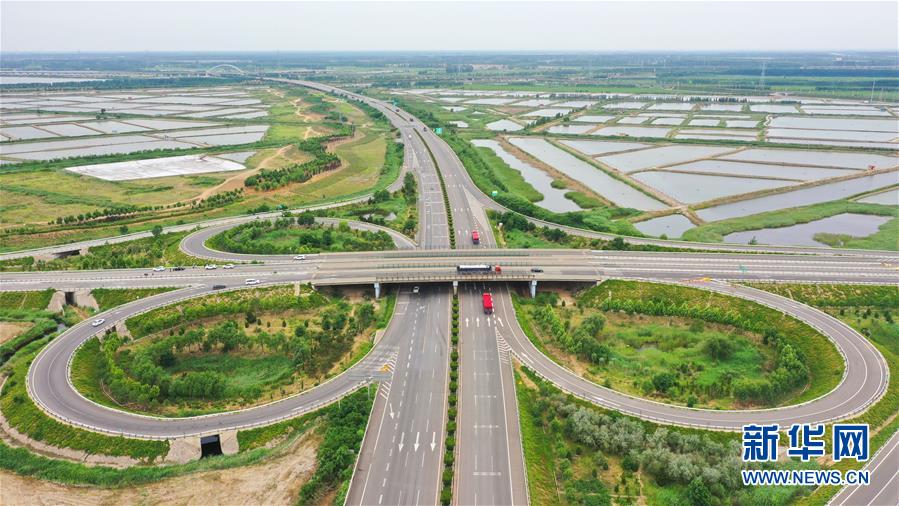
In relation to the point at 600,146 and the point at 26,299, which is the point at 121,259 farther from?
the point at 600,146

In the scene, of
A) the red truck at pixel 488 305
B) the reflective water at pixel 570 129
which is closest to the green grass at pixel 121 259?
the red truck at pixel 488 305

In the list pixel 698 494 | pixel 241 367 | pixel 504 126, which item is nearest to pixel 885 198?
pixel 698 494

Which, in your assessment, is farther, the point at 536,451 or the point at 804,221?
the point at 804,221

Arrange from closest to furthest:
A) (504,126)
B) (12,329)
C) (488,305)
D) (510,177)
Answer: (12,329)
(488,305)
(510,177)
(504,126)

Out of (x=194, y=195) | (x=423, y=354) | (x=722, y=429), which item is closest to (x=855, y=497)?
(x=722, y=429)

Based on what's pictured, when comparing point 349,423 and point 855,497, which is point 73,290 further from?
point 855,497
